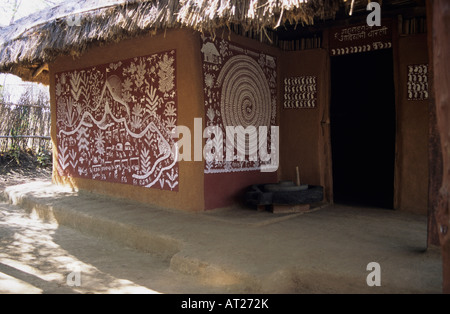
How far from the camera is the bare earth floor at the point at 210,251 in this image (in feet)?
8.96

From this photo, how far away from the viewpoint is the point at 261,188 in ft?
16.5

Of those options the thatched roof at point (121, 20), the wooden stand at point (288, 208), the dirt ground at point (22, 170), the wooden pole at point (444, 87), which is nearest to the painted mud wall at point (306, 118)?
the thatched roof at point (121, 20)

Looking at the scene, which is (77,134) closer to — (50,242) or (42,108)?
A: (50,242)

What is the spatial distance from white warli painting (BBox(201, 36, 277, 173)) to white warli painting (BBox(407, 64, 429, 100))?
1771 mm

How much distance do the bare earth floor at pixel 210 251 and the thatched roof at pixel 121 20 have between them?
183 cm

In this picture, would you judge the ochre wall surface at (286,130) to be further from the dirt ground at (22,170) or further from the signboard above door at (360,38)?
the dirt ground at (22,170)

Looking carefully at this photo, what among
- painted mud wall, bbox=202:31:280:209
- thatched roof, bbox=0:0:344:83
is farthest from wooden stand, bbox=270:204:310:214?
thatched roof, bbox=0:0:344:83

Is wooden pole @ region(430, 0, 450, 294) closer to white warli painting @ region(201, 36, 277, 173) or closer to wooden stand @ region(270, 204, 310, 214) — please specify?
wooden stand @ region(270, 204, 310, 214)

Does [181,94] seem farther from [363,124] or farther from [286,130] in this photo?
[363,124]

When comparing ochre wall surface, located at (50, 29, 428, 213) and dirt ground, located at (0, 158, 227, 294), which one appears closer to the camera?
dirt ground, located at (0, 158, 227, 294)

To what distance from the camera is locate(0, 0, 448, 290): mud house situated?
445 centimetres

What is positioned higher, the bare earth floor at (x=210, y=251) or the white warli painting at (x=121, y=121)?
the white warli painting at (x=121, y=121)

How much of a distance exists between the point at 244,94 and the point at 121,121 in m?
1.74

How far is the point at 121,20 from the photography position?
427 cm
